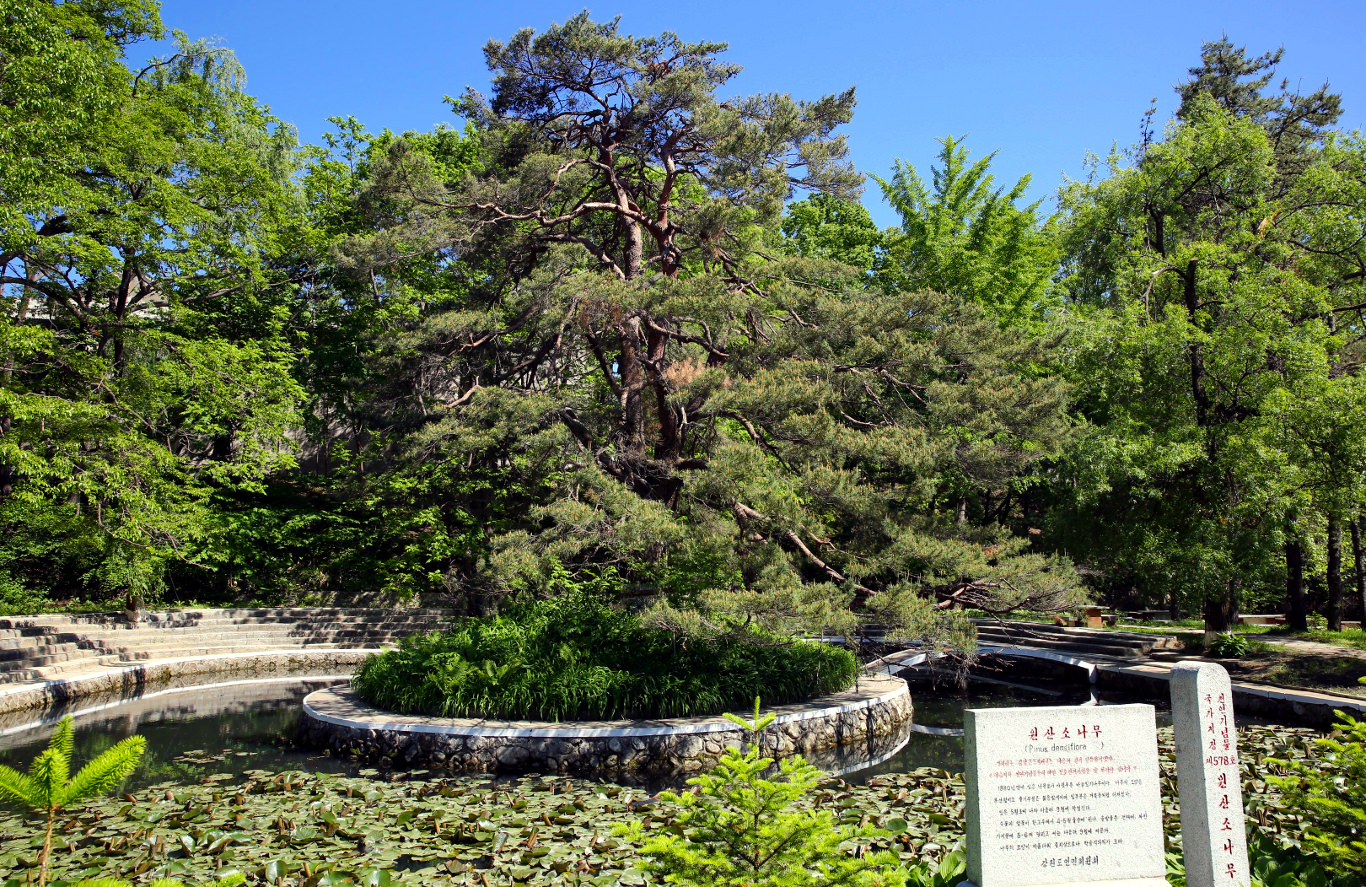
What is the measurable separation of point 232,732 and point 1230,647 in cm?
1594

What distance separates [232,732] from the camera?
10938 mm

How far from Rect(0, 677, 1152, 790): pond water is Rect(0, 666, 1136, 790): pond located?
0.01m

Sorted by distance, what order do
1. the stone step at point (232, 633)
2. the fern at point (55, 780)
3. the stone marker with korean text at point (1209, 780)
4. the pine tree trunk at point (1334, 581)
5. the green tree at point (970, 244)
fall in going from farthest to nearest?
1. the green tree at point (970, 244)
2. the pine tree trunk at point (1334, 581)
3. the stone step at point (232, 633)
4. the stone marker with korean text at point (1209, 780)
5. the fern at point (55, 780)

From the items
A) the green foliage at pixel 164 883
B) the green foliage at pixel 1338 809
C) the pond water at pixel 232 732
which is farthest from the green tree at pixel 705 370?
the green foliage at pixel 164 883

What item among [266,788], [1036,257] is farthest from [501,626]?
[1036,257]

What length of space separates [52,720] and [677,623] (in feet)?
30.7

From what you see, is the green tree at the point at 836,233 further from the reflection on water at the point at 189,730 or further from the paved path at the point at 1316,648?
the reflection on water at the point at 189,730

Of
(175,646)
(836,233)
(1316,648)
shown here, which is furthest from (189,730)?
(836,233)

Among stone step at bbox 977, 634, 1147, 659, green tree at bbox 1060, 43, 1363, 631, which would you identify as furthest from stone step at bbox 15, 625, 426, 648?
green tree at bbox 1060, 43, 1363, 631

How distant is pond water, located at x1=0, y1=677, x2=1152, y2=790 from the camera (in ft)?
30.0

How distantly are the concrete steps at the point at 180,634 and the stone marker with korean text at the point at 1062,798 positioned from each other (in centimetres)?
1406

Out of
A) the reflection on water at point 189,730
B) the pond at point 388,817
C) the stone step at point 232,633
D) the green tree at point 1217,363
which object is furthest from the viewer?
the stone step at point 232,633

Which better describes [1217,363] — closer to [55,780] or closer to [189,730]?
[55,780]

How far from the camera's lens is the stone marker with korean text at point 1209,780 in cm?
453
